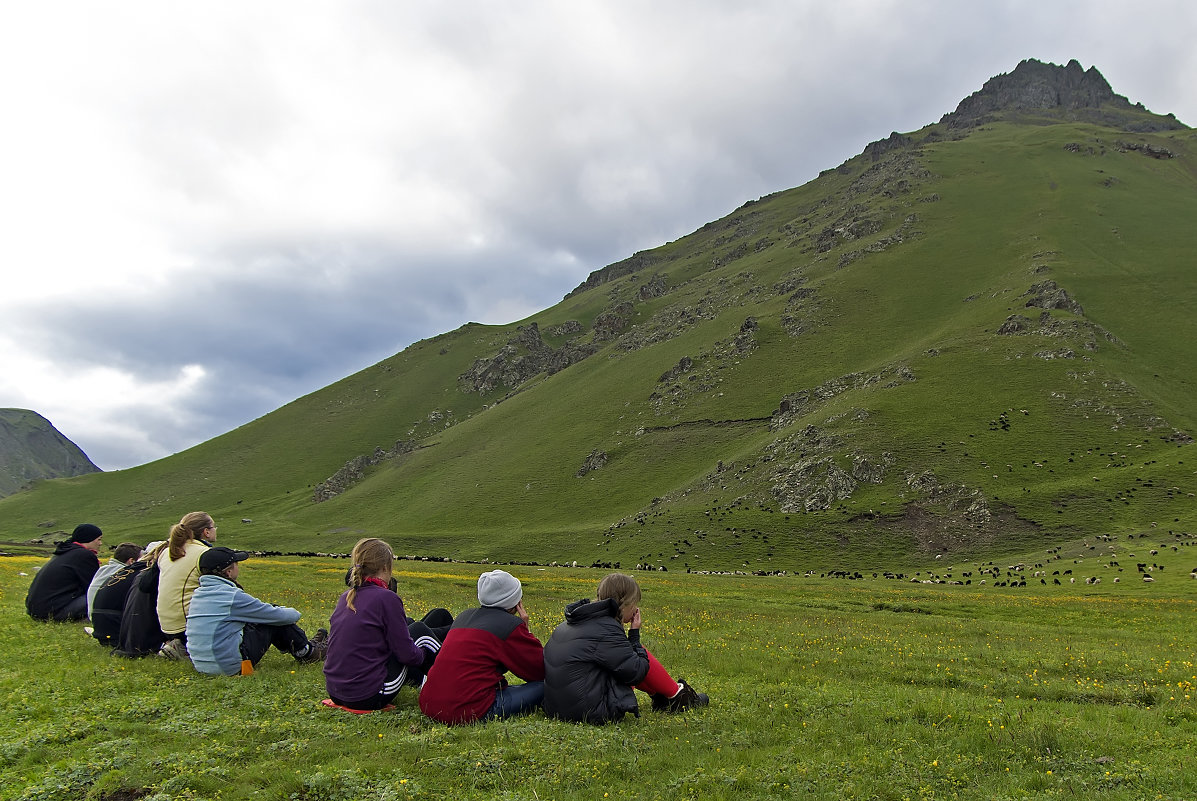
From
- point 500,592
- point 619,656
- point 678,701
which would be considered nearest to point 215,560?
point 500,592

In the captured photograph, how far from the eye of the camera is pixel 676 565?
271 feet

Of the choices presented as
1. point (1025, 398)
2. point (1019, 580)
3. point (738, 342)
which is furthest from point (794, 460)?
point (738, 342)

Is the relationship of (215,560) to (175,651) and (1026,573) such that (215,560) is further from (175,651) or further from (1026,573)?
(1026,573)

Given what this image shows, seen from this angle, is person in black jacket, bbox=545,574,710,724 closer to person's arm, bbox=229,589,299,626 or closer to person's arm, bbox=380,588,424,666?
person's arm, bbox=380,588,424,666

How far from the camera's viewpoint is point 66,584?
1945cm

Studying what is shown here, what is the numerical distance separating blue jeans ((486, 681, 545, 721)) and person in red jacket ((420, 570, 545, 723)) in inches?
0.7

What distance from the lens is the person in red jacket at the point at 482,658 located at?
10352mm

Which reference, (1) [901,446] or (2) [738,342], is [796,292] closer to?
(2) [738,342]

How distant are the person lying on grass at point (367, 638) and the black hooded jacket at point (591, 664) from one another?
2.71 metres

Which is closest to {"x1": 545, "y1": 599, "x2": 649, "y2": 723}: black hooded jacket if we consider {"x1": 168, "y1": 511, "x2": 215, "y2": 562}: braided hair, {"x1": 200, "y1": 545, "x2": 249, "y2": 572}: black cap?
{"x1": 200, "y1": 545, "x2": 249, "y2": 572}: black cap

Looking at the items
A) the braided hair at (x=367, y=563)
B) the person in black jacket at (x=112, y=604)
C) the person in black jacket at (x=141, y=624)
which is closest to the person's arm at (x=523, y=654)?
the braided hair at (x=367, y=563)

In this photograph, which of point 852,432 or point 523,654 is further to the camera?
point 852,432

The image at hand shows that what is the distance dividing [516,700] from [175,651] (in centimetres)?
874

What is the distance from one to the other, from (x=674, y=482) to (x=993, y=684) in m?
103
